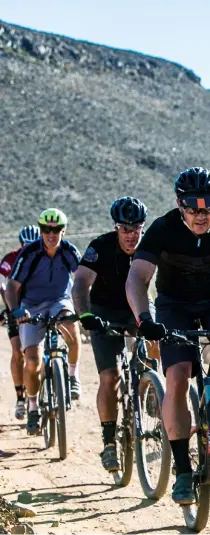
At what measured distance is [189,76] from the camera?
11319cm

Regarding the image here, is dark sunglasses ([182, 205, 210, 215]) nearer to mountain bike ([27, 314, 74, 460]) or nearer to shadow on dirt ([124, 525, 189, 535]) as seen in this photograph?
shadow on dirt ([124, 525, 189, 535])

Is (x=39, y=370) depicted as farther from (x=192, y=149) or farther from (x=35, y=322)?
(x=192, y=149)

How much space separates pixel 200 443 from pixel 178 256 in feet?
3.47

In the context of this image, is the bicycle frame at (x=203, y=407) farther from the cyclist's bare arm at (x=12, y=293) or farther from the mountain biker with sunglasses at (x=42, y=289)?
the cyclist's bare arm at (x=12, y=293)

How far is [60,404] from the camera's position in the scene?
28.4ft

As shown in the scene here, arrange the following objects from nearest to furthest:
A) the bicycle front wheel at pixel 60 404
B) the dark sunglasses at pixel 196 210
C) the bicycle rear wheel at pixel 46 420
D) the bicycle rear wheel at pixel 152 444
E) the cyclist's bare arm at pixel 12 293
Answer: the dark sunglasses at pixel 196 210 → the bicycle rear wheel at pixel 152 444 → the bicycle front wheel at pixel 60 404 → the bicycle rear wheel at pixel 46 420 → the cyclist's bare arm at pixel 12 293

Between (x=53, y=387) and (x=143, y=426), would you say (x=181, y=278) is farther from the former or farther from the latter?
(x=53, y=387)

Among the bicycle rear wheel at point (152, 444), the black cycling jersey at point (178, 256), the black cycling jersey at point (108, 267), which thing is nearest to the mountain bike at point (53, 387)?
the black cycling jersey at point (108, 267)

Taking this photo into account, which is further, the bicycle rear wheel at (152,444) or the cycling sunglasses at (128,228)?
the cycling sunglasses at (128,228)

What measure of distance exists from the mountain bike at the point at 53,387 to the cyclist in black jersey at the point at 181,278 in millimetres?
2710

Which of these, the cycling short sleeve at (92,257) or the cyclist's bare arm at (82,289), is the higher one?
the cycling short sleeve at (92,257)

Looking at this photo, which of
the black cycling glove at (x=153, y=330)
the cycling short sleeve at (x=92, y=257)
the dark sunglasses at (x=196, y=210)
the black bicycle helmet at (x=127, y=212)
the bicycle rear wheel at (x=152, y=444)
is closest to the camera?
the black cycling glove at (x=153, y=330)

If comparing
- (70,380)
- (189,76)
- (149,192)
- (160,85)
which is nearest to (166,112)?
(160,85)

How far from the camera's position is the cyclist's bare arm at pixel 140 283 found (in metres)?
5.86
